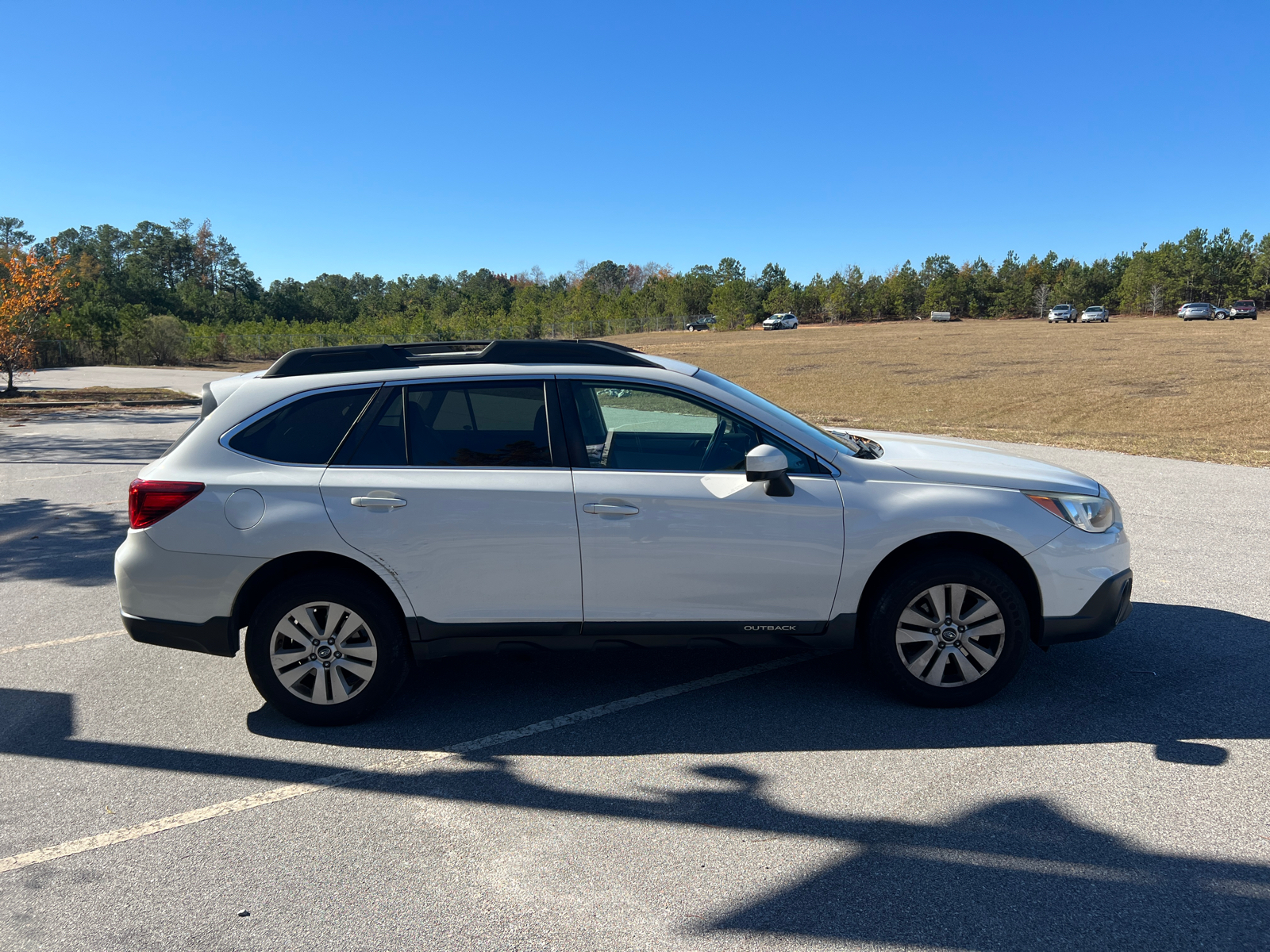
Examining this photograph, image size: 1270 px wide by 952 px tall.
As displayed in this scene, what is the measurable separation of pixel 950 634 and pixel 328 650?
9.58 ft

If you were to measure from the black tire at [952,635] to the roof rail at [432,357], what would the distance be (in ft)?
5.52

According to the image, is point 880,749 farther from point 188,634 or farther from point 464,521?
point 188,634

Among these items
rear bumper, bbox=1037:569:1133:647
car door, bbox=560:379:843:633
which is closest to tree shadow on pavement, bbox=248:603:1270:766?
rear bumper, bbox=1037:569:1133:647

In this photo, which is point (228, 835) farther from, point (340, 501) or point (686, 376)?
point (686, 376)

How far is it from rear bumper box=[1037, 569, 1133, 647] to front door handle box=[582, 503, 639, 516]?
6.67ft

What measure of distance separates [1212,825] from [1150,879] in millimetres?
516

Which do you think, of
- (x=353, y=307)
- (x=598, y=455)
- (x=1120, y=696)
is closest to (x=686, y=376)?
(x=598, y=455)

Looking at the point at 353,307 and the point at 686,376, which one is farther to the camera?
the point at 353,307

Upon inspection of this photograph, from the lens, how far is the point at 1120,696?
14.4ft

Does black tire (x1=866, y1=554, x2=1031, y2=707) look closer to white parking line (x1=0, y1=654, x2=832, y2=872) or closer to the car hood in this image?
the car hood

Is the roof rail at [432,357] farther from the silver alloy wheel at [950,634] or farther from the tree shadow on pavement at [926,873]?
the tree shadow on pavement at [926,873]

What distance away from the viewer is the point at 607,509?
4.08 metres

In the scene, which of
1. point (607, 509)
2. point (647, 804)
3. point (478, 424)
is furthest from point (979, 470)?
point (478, 424)

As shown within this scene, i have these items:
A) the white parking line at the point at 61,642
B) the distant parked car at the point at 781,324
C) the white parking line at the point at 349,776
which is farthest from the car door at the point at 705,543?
the distant parked car at the point at 781,324
